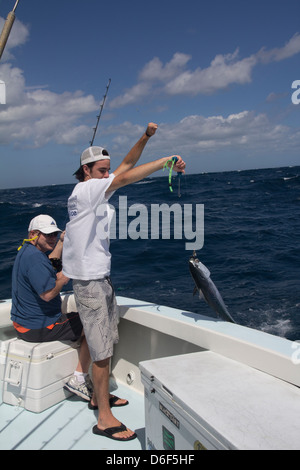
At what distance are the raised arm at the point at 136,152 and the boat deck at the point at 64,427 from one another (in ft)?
6.65

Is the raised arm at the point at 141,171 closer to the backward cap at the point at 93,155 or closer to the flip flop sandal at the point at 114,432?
the backward cap at the point at 93,155

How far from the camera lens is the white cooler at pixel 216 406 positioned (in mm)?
1570

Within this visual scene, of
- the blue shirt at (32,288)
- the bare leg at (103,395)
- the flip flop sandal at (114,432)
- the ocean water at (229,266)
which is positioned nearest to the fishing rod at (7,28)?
the blue shirt at (32,288)

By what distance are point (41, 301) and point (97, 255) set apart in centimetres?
83

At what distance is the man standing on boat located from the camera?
2490 mm

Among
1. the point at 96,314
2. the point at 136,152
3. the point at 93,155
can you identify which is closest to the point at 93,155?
the point at 93,155

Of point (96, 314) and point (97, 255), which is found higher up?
point (97, 255)

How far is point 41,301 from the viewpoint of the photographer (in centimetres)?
307

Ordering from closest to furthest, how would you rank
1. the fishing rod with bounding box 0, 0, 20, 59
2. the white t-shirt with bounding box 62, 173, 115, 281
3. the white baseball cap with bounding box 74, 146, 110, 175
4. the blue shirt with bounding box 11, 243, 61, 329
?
the fishing rod with bounding box 0, 0, 20, 59 → the white t-shirt with bounding box 62, 173, 115, 281 → the white baseball cap with bounding box 74, 146, 110, 175 → the blue shirt with bounding box 11, 243, 61, 329

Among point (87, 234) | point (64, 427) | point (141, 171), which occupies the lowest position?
point (64, 427)

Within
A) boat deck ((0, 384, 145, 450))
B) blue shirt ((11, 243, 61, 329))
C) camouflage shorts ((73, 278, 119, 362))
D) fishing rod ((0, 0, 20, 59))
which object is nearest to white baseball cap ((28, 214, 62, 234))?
blue shirt ((11, 243, 61, 329))

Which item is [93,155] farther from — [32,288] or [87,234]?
[32,288]

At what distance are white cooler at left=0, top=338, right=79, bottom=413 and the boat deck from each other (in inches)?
3.6

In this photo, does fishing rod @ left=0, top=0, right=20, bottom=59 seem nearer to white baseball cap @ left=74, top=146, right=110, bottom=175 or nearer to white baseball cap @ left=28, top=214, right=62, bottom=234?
white baseball cap @ left=74, top=146, right=110, bottom=175
